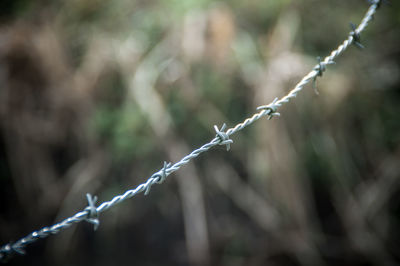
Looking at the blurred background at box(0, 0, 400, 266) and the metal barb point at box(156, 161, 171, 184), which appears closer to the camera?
the metal barb point at box(156, 161, 171, 184)

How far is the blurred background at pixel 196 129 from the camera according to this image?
2.62 meters

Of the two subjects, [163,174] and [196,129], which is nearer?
[163,174]

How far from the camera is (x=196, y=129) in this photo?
9.43ft

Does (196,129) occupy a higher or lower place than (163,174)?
higher

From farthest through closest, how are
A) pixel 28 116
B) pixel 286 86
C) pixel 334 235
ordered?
pixel 334 235 < pixel 28 116 < pixel 286 86

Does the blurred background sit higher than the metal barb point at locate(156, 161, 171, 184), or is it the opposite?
the blurred background

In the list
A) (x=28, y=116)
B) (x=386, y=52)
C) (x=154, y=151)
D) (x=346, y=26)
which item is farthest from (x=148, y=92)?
(x=386, y=52)

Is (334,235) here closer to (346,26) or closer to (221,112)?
(221,112)

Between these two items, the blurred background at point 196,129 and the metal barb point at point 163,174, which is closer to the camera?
the metal barb point at point 163,174

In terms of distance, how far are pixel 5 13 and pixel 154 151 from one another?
7.00 ft

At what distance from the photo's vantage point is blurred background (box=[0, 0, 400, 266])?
8.61ft

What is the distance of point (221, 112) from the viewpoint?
2.85 metres

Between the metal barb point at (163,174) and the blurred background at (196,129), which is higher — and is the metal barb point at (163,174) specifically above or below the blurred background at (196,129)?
below

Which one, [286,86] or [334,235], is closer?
[286,86]
